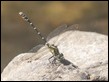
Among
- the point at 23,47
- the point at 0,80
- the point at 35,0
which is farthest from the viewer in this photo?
the point at 35,0

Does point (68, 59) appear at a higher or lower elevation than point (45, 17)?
lower

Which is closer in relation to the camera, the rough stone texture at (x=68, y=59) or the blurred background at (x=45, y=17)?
the rough stone texture at (x=68, y=59)

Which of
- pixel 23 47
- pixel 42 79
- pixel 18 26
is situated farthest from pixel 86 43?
pixel 18 26

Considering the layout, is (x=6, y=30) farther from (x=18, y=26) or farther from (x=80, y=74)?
(x=80, y=74)

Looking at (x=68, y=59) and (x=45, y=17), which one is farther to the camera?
(x=45, y=17)
